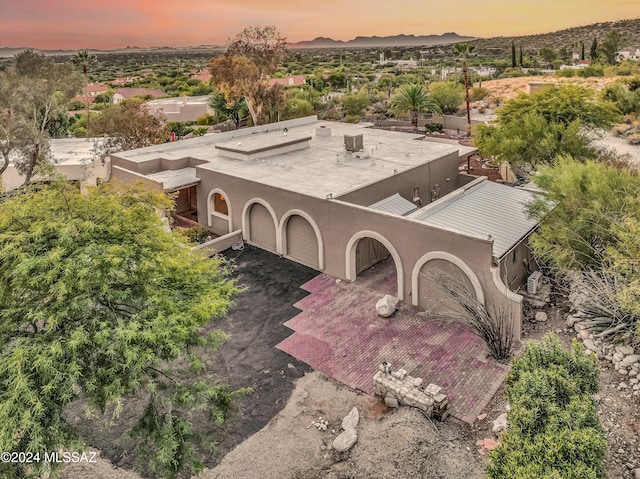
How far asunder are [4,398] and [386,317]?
1316 centimetres

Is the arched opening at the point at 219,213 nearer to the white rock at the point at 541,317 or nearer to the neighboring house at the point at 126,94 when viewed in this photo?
the white rock at the point at 541,317

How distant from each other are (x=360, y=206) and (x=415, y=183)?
6.91 m

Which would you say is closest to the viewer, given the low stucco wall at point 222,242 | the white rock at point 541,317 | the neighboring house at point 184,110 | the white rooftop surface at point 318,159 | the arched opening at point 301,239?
the white rock at point 541,317

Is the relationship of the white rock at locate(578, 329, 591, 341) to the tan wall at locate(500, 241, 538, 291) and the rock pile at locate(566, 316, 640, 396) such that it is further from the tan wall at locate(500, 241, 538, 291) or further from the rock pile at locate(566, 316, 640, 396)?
the tan wall at locate(500, 241, 538, 291)

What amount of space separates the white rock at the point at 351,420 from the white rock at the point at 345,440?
0.82 feet

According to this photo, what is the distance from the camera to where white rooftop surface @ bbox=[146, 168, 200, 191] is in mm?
27302

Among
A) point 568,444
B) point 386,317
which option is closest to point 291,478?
point 568,444

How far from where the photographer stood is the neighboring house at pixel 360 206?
18438 millimetres

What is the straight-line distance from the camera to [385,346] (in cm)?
1733

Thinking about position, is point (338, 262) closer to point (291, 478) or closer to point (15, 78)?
point (291, 478)

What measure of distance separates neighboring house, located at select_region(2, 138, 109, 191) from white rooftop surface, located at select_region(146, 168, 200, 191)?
7.99 metres

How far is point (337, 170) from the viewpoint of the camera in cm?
2688

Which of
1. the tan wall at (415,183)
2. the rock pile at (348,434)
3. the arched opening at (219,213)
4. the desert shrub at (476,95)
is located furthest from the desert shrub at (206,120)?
the rock pile at (348,434)

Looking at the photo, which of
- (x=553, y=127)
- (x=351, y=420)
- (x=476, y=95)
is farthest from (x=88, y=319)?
(x=476, y=95)
